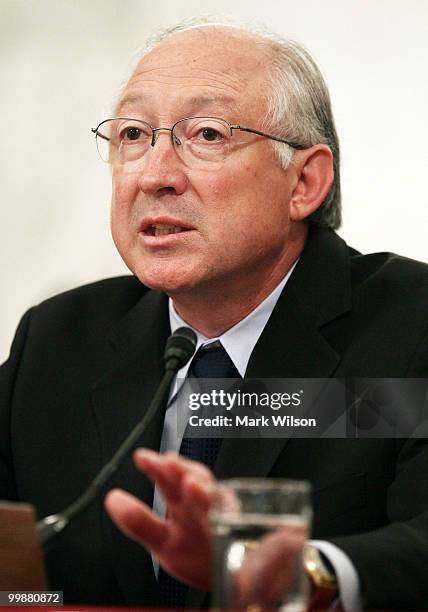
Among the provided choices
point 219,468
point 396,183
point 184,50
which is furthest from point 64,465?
point 396,183

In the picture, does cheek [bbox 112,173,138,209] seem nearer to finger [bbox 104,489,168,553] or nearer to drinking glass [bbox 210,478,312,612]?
finger [bbox 104,489,168,553]

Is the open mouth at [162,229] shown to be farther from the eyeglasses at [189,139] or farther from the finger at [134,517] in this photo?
the finger at [134,517]

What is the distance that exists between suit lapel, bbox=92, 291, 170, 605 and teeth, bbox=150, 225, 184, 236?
0.89 feet

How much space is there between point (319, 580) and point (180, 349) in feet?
1.48

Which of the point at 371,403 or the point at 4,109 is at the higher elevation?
the point at 4,109

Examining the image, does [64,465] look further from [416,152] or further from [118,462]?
[416,152]

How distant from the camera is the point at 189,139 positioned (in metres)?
1.98

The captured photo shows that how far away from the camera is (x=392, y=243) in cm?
256

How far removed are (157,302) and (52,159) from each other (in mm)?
962

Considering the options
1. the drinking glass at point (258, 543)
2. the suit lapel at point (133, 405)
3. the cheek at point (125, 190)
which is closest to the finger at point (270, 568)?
the drinking glass at point (258, 543)

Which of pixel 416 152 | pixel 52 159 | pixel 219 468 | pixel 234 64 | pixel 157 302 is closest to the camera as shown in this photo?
pixel 219 468

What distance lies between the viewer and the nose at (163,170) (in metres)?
1.93

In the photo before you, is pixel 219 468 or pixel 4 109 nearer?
pixel 219 468

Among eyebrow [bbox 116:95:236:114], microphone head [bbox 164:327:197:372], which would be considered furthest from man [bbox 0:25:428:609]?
microphone head [bbox 164:327:197:372]
